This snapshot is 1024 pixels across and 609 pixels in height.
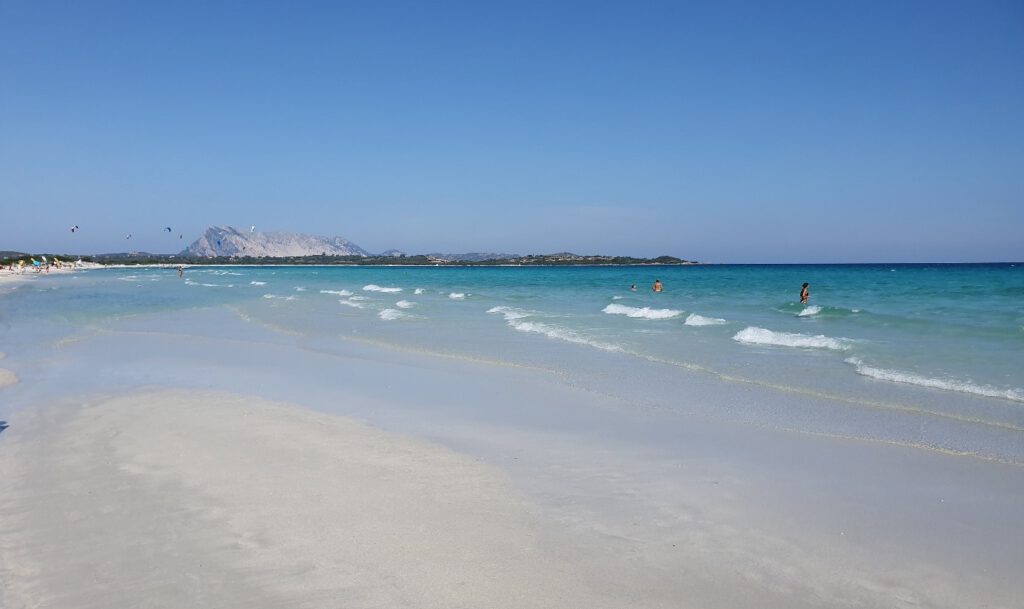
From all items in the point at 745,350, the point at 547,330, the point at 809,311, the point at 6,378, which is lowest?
the point at 6,378

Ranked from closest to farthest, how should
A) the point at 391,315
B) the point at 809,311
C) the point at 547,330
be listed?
the point at 547,330
the point at 809,311
the point at 391,315

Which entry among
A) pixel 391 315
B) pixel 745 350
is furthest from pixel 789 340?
pixel 391 315

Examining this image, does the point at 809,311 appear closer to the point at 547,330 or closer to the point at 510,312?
the point at 510,312

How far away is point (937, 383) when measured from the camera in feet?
35.5

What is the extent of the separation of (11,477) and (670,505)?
609cm

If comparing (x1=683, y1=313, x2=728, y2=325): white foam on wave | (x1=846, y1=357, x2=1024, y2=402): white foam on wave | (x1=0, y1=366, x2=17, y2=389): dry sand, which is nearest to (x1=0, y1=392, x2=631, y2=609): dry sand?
(x1=0, y1=366, x2=17, y2=389): dry sand

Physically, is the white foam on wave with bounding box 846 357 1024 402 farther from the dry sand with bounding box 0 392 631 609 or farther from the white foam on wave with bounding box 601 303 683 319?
the white foam on wave with bounding box 601 303 683 319

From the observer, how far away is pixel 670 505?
A: 18.9ft

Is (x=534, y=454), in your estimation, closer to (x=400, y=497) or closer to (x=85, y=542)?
(x=400, y=497)

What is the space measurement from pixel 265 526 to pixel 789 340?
1408 centimetres

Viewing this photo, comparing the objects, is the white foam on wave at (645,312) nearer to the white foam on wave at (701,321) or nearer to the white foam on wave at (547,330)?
the white foam on wave at (701,321)

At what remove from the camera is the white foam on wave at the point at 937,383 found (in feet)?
32.6

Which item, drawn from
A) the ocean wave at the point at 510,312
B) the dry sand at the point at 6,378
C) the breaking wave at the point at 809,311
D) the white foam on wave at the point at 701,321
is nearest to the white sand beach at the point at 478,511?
the dry sand at the point at 6,378

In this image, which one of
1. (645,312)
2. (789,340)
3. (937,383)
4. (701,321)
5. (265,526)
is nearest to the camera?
(265,526)
